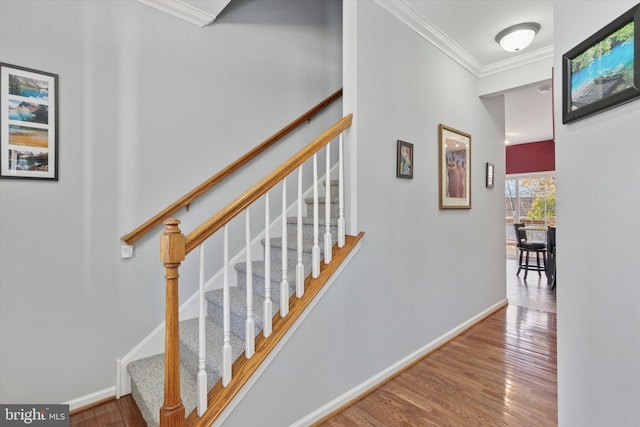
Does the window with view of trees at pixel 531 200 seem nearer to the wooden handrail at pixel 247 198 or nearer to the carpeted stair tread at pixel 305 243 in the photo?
the carpeted stair tread at pixel 305 243

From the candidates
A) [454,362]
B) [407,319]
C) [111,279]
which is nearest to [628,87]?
[407,319]

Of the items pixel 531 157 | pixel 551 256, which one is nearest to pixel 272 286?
pixel 551 256

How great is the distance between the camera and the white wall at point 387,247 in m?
1.72

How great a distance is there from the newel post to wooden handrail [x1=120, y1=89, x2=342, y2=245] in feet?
3.11

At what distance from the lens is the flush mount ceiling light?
8.36ft

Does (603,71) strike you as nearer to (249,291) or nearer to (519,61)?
(249,291)

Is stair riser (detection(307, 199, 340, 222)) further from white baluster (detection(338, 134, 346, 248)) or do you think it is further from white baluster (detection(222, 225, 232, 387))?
white baluster (detection(222, 225, 232, 387))

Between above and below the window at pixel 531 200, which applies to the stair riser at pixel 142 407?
below

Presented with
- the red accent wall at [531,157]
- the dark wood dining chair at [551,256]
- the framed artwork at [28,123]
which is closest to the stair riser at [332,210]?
the framed artwork at [28,123]

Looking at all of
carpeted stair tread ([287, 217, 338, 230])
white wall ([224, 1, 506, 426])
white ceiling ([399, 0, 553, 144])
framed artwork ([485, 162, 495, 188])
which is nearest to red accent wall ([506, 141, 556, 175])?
framed artwork ([485, 162, 495, 188])

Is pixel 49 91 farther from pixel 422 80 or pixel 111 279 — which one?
pixel 422 80

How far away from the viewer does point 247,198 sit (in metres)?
1.46

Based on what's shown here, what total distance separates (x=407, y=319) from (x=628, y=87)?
1.96 meters

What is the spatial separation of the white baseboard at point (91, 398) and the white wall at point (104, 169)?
0.11 feet
